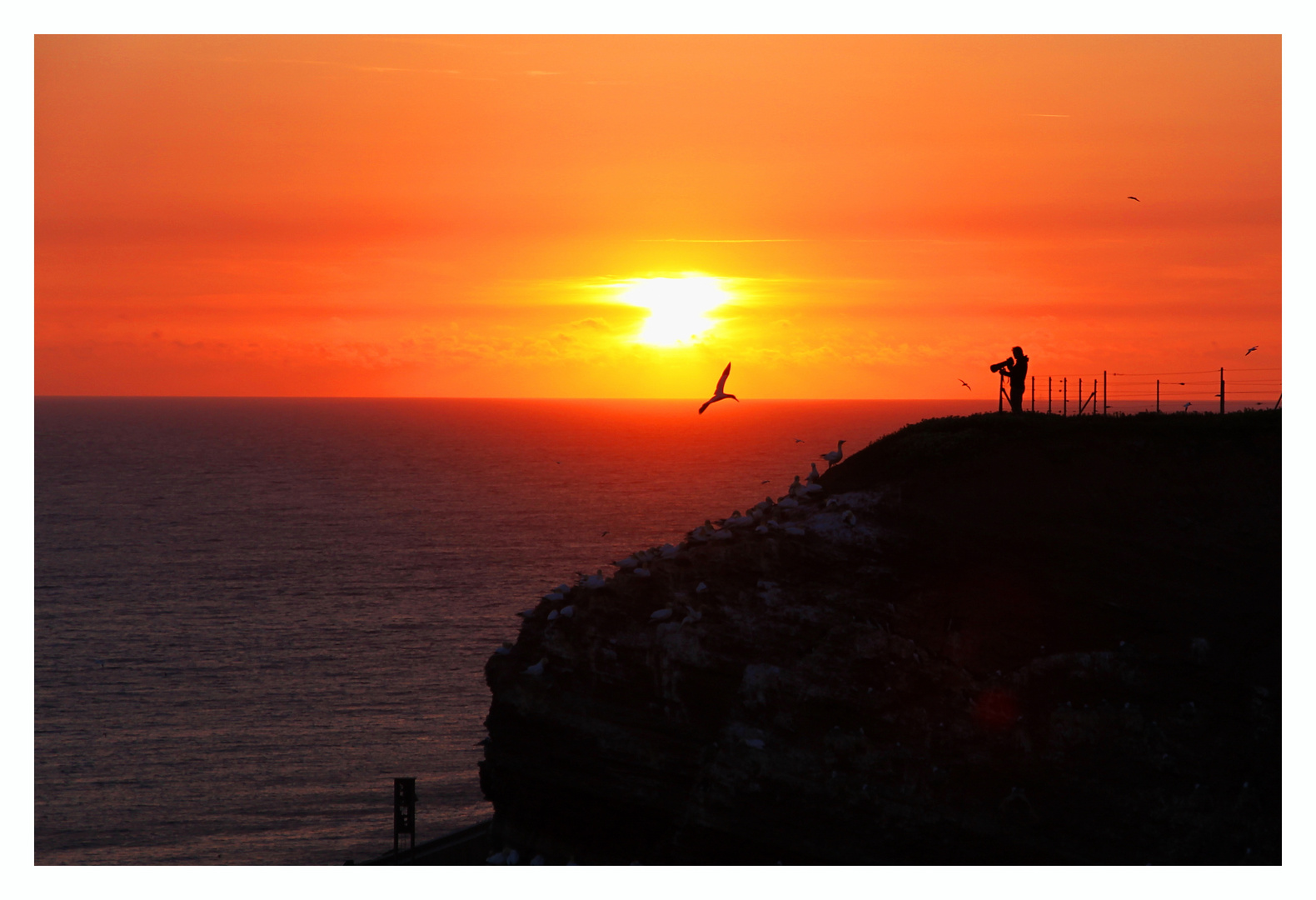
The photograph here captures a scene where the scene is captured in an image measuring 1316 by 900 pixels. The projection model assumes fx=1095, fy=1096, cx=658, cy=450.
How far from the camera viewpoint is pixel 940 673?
24922 mm

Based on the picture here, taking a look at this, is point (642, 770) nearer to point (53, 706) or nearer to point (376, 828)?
point (376, 828)

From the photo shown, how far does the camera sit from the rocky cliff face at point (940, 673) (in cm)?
2327

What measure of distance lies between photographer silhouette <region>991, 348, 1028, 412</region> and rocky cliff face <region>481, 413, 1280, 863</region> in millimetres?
2156

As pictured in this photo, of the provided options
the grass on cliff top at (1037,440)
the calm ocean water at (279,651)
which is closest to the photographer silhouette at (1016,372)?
the grass on cliff top at (1037,440)

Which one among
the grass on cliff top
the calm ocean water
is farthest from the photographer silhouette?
the calm ocean water

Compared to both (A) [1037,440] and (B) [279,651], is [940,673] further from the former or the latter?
(B) [279,651]

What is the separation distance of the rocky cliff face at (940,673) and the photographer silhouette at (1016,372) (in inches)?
84.9

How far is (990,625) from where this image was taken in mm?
25609

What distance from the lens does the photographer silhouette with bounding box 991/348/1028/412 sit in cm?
3164

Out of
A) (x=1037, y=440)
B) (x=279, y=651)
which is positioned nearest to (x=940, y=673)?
(x=1037, y=440)

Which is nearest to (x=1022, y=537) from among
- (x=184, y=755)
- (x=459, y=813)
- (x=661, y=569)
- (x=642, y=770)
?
(x=661, y=569)

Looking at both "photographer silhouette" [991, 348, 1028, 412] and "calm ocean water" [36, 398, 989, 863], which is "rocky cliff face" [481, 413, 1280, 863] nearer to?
"photographer silhouette" [991, 348, 1028, 412]

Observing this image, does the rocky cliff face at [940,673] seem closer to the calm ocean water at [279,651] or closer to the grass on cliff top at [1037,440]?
the grass on cliff top at [1037,440]

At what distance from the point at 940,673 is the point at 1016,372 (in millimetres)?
10878
